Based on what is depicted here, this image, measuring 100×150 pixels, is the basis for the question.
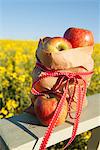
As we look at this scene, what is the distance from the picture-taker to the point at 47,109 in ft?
2.78

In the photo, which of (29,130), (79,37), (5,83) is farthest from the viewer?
(5,83)

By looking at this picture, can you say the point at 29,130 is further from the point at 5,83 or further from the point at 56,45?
the point at 5,83

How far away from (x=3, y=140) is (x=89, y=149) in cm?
65

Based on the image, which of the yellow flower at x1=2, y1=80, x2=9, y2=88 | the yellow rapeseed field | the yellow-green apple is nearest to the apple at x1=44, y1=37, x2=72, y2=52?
the yellow-green apple

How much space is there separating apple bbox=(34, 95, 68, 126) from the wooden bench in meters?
0.02

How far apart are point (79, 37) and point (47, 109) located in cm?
26

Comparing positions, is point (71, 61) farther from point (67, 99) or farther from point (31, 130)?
point (31, 130)

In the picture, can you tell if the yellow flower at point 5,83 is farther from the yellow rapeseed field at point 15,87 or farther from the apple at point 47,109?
the apple at point 47,109

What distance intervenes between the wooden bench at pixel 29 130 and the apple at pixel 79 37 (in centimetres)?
23

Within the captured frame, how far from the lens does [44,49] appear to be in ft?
2.92

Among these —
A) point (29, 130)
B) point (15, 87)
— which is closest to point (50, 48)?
point (29, 130)

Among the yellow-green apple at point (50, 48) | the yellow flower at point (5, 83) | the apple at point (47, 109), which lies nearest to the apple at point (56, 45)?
the yellow-green apple at point (50, 48)

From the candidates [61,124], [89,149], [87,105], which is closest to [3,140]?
[61,124]

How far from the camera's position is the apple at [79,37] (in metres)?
0.95
